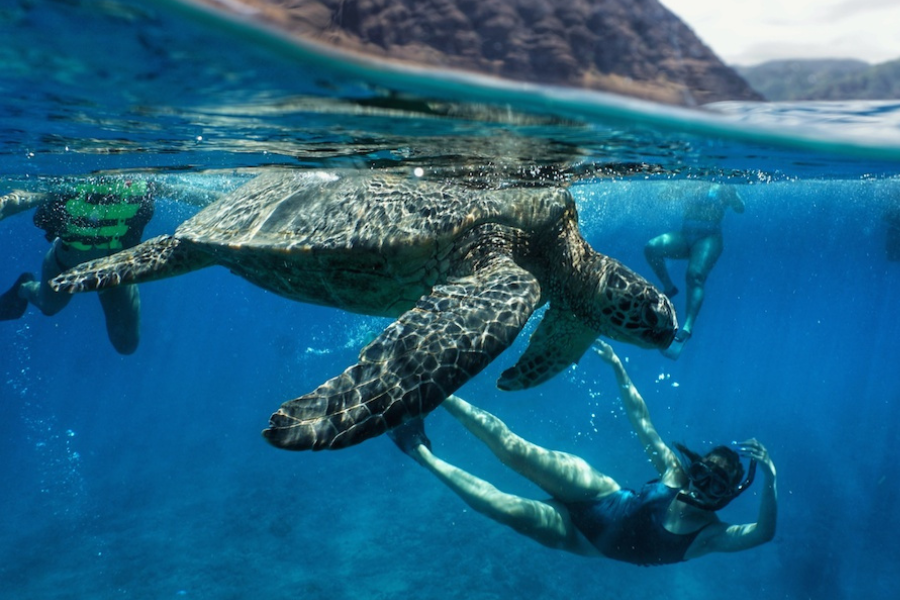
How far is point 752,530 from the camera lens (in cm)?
622

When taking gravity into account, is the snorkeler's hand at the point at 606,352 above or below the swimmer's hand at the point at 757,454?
above

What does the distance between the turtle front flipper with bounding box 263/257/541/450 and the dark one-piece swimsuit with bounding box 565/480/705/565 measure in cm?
412

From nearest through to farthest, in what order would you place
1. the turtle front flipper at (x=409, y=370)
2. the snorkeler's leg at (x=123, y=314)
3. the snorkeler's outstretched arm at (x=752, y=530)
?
the turtle front flipper at (x=409, y=370)
the snorkeler's outstretched arm at (x=752, y=530)
the snorkeler's leg at (x=123, y=314)

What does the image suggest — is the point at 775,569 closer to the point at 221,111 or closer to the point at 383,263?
the point at 383,263

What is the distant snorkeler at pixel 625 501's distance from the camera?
6.14 m

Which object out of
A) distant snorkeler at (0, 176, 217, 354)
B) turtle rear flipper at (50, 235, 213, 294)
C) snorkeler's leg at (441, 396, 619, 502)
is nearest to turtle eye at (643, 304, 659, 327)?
snorkeler's leg at (441, 396, 619, 502)

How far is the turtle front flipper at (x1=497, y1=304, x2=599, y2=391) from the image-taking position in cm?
529

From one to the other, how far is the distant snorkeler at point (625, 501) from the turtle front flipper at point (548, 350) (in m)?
2.12

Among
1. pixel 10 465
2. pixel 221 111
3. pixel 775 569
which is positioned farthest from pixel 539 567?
pixel 10 465

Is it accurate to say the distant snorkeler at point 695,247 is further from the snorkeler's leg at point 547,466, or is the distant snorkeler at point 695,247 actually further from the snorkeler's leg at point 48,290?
the snorkeler's leg at point 48,290

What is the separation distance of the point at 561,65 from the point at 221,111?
361cm

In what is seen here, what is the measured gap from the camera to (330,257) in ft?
15.1

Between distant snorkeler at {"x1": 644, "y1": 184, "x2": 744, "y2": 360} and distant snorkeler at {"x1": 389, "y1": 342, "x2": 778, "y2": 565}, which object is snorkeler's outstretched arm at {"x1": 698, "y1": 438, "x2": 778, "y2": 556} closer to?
distant snorkeler at {"x1": 389, "y1": 342, "x2": 778, "y2": 565}

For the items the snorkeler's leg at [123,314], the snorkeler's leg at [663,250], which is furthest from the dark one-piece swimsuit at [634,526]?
the snorkeler's leg at [123,314]
